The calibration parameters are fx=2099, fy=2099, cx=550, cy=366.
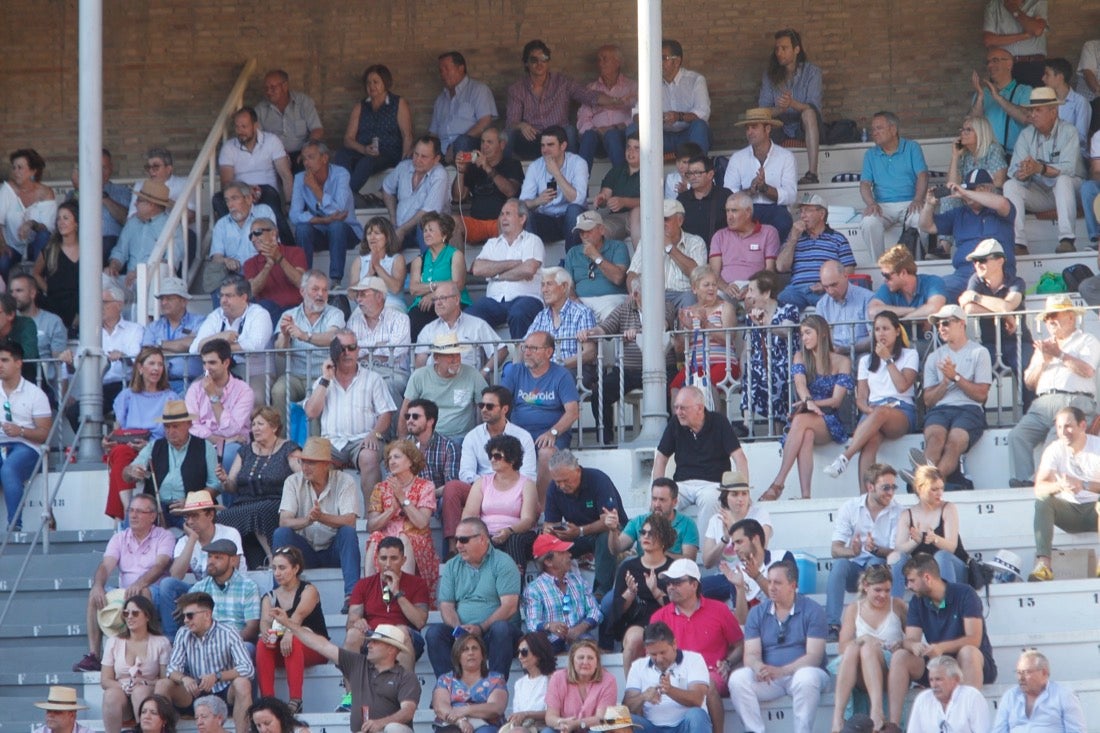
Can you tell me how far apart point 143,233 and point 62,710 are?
5.37 metres

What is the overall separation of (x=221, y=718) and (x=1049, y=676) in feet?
13.4

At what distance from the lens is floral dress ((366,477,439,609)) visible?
11516 millimetres

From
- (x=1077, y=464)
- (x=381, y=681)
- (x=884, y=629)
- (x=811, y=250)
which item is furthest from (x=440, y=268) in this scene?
(x=884, y=629)

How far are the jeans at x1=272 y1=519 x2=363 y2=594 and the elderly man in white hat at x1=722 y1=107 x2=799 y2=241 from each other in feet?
14.1

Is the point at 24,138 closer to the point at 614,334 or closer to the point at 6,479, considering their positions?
the point at 6,479

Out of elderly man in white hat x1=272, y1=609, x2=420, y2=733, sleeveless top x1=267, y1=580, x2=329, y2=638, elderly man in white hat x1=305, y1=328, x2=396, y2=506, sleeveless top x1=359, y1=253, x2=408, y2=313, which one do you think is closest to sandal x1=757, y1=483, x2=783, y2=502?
elderly man in white hat x1=305, y1=328, x2=396, y2=506

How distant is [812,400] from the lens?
476 inches

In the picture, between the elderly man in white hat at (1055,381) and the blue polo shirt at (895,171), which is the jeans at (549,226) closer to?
the blue polo shirt at (895,171)

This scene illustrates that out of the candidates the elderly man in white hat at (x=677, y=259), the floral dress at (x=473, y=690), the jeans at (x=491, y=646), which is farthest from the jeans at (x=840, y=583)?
the elderly man in white hat at (x=677, y=259)

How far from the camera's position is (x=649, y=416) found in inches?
486

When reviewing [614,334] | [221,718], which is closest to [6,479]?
[221,718]

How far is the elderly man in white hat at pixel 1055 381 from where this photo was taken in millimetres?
11719

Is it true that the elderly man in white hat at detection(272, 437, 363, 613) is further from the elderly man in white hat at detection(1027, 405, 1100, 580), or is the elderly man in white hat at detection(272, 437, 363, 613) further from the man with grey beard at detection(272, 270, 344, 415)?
the elderly man in white hat at detection(1027, 405, 1100, 580)

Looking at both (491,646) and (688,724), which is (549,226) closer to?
(491,646)
